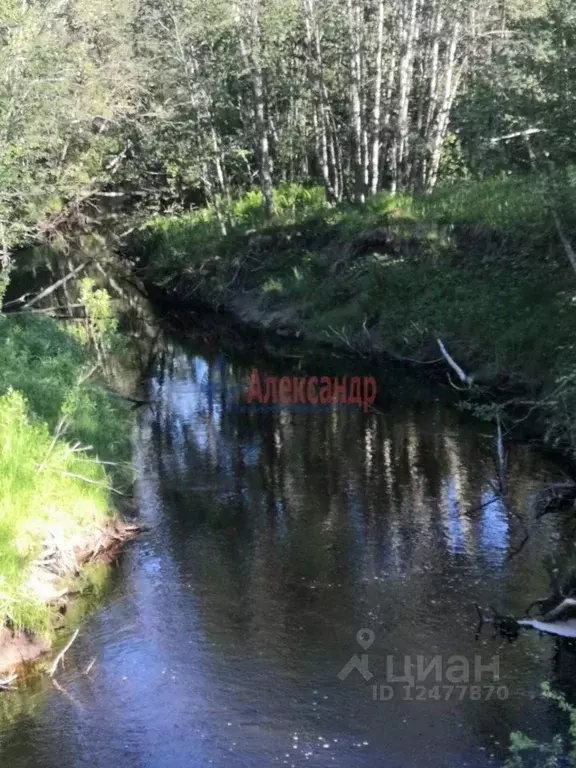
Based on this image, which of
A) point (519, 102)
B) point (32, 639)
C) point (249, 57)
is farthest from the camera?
point (249, 57)

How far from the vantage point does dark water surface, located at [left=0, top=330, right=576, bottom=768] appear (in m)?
8.15

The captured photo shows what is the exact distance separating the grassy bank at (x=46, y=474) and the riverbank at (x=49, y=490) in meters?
0.01

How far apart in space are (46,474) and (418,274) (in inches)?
513

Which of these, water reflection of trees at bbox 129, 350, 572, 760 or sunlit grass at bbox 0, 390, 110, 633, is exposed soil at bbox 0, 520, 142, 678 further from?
water reflection of trees at bbox 129, 350, 572, 760

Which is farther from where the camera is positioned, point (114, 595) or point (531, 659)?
point (114, 595)

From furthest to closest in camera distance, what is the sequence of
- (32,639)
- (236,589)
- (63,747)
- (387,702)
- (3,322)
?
1. (3,322)
2. (236,589)
3. (32,639)
4. (387,702)
5. (63,747)

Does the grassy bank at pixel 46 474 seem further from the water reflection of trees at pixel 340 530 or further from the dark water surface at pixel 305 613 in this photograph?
the water reflection of trees at pixel 340 530

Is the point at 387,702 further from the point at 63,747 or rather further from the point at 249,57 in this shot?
the point at 249,57

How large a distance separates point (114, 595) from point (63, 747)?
3.01m

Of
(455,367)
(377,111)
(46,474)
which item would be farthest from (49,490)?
(377,111)

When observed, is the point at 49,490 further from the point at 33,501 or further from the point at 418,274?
the point at 418,274

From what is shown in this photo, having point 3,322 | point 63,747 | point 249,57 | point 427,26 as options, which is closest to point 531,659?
point 63,747

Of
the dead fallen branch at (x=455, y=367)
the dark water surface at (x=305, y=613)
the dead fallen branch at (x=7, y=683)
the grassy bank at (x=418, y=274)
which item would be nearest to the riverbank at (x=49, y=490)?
the dead fallen branch at (x=7, y=683)

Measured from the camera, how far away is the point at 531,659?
30.2 feet
